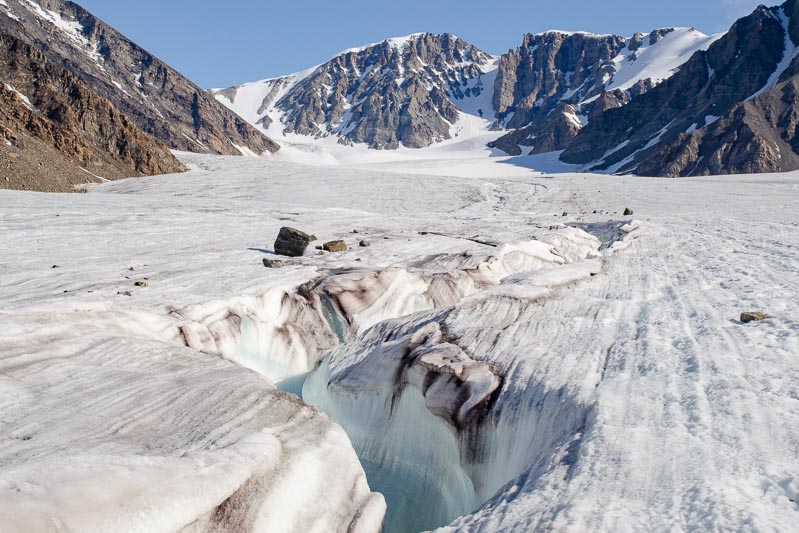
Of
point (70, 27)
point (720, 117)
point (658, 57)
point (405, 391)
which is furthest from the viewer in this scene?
point (658, 57)

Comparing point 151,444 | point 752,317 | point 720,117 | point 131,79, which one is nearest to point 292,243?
point 151,444

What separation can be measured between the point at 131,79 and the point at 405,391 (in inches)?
5575

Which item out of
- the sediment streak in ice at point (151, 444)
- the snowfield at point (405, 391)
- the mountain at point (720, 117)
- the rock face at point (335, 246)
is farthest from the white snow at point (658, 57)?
the sediment streak in ice at point (151, 444)

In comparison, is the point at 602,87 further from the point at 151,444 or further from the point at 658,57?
the point at 151,444

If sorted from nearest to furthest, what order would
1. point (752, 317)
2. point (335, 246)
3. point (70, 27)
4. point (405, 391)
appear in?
point (752, 317)
point (405, 391)
point (335, 246)
point (70, 27)

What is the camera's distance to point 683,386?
4.10 meters

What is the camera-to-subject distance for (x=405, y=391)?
5.74 m

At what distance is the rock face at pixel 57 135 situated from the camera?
3381 centimetres

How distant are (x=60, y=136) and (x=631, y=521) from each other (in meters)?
49.9

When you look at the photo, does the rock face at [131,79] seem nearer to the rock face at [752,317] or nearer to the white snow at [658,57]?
the rock face at [752,317]

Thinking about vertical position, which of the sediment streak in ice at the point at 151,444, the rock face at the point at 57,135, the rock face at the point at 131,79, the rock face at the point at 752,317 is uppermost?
the rock face at the point at 131,79

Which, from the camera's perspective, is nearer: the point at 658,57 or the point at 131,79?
the point at 131,79

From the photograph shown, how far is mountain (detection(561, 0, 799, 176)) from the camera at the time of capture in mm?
77375

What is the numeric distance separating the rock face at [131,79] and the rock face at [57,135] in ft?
139
